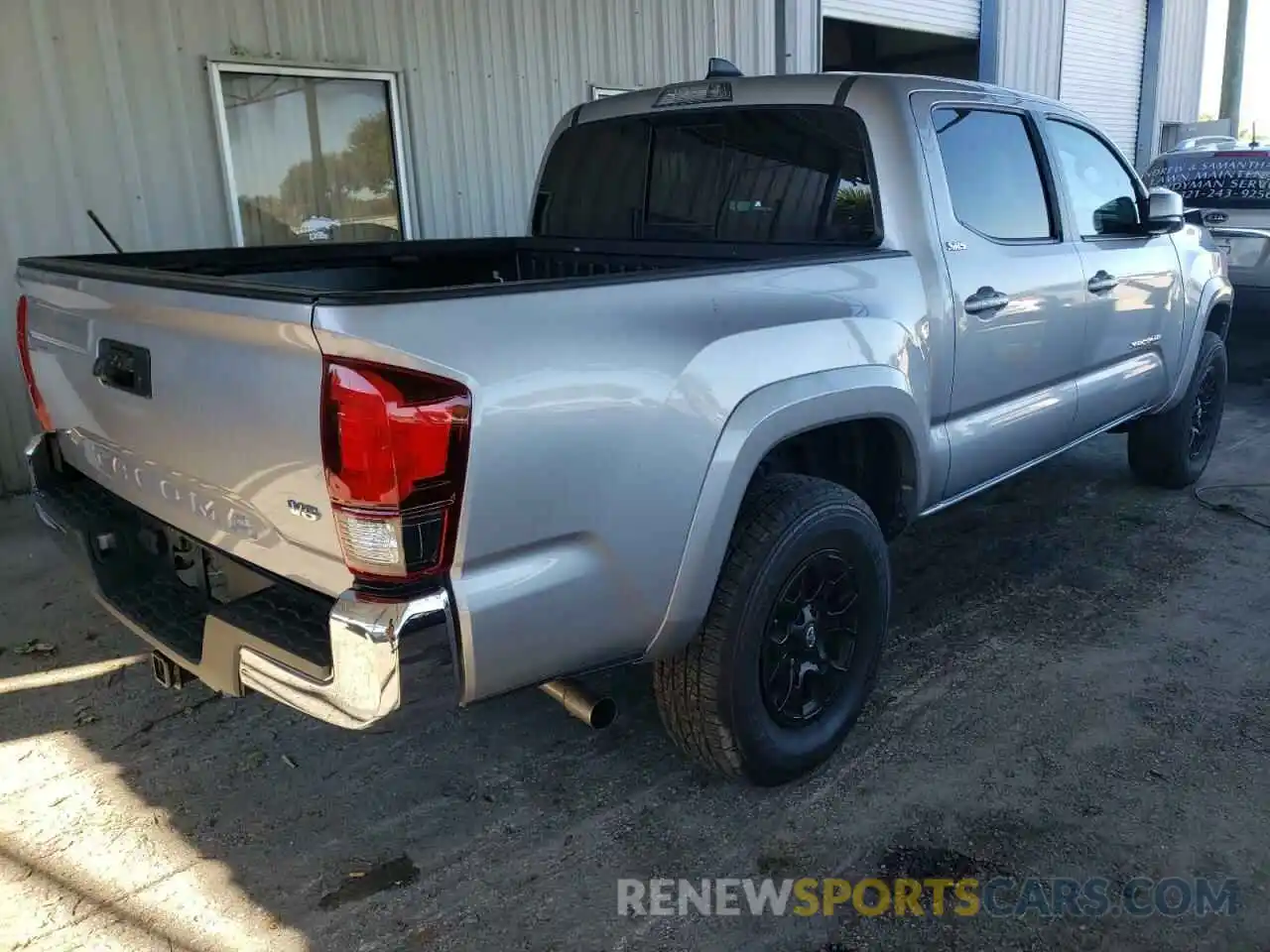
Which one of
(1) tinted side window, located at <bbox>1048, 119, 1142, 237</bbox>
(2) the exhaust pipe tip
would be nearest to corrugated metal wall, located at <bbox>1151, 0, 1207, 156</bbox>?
(1) tinted side window, located at <bbox>1048, 119, 1142, 237</bbox>

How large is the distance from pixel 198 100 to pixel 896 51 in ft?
37.1

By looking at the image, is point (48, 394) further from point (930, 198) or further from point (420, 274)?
point (930, 198)

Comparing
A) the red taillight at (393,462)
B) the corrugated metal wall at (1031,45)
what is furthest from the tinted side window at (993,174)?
the corrugated metal wall at (1031,45)

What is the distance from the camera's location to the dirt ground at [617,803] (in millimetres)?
2406

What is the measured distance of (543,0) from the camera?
726 centimetres

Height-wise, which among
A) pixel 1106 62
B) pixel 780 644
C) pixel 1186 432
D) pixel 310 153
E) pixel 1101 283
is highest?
pixel 1106 62

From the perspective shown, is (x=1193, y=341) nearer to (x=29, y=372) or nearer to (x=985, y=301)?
(x=985, y=301)

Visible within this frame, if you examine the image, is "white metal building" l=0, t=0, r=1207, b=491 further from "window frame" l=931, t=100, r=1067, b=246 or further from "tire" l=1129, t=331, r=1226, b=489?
"tire" l=1129, t=331, r=1226, b=489

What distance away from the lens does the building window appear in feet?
19.9

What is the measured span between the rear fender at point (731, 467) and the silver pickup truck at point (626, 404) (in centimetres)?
1

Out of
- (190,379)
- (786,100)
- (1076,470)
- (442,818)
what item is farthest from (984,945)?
(1076,470)

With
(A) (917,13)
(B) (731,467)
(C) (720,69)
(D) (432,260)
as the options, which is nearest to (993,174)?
(C) (720,69)

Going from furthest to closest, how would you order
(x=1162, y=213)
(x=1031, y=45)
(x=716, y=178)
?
(x=1031, y=45) → (x=1162, y=213) → (x=716, y=178)

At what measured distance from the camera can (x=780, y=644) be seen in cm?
282
